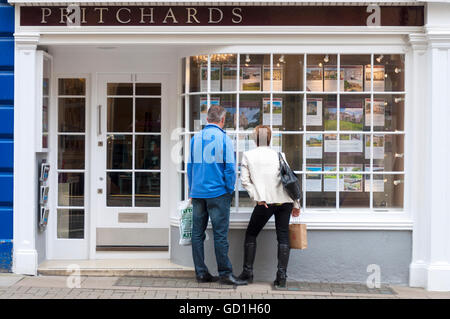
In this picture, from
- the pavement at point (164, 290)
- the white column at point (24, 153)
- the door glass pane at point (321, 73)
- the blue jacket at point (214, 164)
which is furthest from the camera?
the door glass pane at point (321, 73)

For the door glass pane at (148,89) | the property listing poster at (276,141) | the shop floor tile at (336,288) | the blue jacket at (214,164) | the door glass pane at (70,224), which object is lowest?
the shop floor tile at (336,288)

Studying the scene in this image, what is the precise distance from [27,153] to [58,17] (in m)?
1.63

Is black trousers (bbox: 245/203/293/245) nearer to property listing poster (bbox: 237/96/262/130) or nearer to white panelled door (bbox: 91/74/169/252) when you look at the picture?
property listing poster (bbox: 237/96/262/130)

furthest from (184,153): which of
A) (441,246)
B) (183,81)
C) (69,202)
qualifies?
(441,246)

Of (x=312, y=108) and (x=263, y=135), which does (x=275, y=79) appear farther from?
(x=263, y=135)

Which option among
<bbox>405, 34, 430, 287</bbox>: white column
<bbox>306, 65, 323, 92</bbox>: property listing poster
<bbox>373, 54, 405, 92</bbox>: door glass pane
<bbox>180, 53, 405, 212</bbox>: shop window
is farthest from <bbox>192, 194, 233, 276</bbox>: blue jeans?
<bbox>373, 54, 405, 92</bbox>: door glass pane

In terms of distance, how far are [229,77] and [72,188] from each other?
2542 millimetres

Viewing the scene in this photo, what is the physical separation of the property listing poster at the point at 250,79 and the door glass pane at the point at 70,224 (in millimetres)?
2696

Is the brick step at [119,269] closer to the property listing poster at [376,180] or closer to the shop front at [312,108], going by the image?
the shop front at [312,108]

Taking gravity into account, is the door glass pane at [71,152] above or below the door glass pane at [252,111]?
below

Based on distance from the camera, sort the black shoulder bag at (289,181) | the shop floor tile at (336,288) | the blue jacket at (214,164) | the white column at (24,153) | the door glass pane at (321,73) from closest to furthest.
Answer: the black shoulder bag at (289,181)
the blue jacket at (214,164)
the shop floor tile at (336,288)
the white column at (24,153)
the door glass pane at (321,73)

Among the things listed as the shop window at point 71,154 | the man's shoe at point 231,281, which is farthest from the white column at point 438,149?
the shop window at point 71,154

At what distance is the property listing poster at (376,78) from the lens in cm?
746

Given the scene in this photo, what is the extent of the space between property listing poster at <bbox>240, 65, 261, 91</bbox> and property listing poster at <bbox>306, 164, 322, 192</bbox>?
1.13 meters
